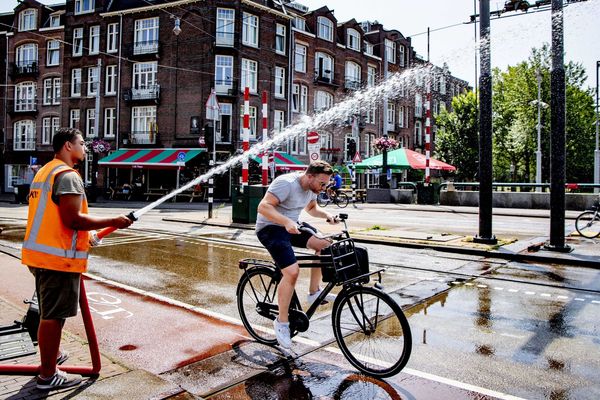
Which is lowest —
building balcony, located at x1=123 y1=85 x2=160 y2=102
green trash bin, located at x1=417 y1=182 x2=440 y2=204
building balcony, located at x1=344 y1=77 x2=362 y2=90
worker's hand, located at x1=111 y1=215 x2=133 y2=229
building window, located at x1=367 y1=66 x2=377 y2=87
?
worker's hand, located at x1=111 y1=215 x2=133 y2=229

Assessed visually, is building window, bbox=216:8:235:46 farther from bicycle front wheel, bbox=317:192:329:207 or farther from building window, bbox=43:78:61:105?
building window, bbox=43:78:61:105

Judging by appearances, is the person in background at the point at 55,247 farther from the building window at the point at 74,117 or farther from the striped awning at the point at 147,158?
the building window at the point at 74,117

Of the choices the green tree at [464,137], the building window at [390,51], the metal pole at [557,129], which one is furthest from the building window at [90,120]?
the metal pole at [557,129]

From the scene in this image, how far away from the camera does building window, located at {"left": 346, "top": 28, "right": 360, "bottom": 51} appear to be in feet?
143

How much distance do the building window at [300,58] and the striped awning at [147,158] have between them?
11082 millimetres

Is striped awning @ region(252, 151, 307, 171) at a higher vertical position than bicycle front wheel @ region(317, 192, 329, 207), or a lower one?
higher

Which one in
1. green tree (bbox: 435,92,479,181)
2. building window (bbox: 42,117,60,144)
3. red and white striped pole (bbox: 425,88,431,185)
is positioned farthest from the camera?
green tree (bbox: 435,92,479,181)

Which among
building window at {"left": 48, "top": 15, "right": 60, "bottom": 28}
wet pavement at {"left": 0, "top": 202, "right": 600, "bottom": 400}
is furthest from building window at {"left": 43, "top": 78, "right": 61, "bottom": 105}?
wet pavement at {"left": 0, "top": 202, "right": 600, "bottom": 400}

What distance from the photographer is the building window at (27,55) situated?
1655 inches

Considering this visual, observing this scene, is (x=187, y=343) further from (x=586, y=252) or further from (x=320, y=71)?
(x=320, y=71)

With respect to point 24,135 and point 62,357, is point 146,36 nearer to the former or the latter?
point 24,135

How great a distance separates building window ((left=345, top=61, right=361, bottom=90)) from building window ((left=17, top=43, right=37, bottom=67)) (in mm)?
26734

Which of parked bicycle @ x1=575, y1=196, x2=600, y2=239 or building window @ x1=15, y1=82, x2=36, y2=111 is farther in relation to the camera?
building window @ x1=15, y1=82, x2=36, y2=111

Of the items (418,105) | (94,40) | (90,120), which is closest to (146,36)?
(94,40)
